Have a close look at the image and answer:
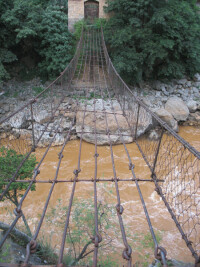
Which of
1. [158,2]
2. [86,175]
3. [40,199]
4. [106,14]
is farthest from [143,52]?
[40,199]

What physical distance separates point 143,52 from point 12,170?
5.36m

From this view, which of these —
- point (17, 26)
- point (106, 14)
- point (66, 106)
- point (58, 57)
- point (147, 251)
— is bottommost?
point (147, 251)

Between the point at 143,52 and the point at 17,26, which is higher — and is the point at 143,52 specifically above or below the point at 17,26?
below

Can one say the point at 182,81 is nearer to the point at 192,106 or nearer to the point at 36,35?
the point at 192,106

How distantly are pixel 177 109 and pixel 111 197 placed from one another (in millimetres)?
4012

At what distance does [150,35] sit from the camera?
6.28 m

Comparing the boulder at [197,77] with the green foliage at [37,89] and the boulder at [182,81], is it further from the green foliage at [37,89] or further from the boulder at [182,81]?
the green foliage at [37,89]

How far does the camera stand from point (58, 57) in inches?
252

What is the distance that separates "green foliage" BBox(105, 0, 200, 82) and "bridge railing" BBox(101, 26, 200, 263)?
183 cm

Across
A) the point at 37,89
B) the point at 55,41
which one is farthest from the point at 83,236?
the point at 55,41

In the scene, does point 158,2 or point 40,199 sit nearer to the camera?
point 40,199

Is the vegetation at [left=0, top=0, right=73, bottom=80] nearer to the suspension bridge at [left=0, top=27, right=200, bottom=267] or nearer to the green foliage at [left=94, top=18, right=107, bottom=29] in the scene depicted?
the suspension bridge at [left=0, top=27, right=200, bottom=267]

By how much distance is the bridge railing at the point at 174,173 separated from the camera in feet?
3.89

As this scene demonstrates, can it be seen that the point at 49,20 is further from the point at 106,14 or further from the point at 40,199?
the point at 40,199
